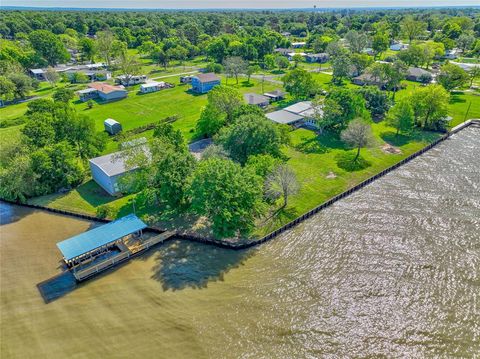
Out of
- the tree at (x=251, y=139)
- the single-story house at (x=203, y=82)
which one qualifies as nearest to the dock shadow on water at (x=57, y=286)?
the tree at (x=251, y=139)

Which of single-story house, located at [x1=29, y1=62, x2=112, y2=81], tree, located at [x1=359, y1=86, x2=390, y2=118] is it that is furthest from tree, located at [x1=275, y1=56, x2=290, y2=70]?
single-story house, located at [x1=29, y1=62, x2=112, y2=81]

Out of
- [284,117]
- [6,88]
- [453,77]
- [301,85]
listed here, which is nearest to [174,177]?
[284,117]

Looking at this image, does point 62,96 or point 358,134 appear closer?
point 358,134

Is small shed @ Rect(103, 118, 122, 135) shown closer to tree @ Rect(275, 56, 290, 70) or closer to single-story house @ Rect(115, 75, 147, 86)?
single-story house @ Rect(115, 75, 147, 86)

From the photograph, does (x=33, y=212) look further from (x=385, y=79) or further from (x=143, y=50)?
(x=143, y=50)

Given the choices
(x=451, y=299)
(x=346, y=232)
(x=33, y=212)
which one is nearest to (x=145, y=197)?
(x=33, y=212)

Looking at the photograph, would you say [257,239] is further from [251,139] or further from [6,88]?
[6,88]

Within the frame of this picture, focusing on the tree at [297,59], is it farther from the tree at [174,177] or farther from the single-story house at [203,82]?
the tree at [174,177]
